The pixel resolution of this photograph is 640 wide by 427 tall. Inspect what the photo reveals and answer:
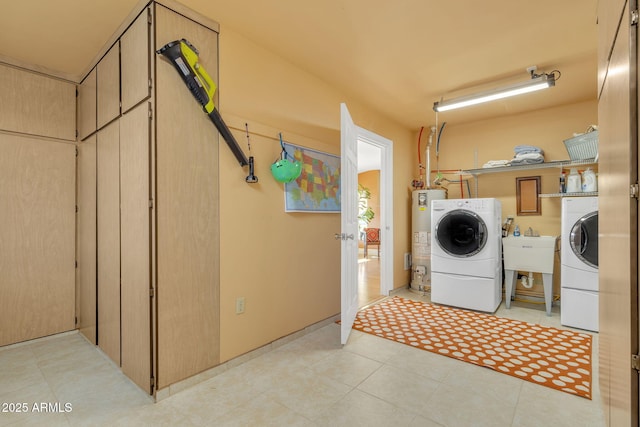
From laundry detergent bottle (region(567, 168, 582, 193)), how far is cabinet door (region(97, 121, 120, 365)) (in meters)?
4.40

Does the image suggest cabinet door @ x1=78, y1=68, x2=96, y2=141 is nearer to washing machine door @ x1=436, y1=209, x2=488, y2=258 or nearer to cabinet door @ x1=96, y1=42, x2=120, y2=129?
cabinet door @ x1=96, y1=42, x2=120, y2=129

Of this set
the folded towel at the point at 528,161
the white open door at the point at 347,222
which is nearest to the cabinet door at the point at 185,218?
the white open door at the point at 347,222

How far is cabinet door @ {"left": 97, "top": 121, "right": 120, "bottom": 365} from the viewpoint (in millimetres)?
2188

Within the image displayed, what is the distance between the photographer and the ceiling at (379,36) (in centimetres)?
196

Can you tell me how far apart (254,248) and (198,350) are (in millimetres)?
777

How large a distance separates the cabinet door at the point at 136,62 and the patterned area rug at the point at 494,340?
8.59 feet

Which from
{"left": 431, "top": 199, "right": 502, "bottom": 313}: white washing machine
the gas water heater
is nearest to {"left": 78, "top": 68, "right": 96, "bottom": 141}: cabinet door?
{"left": 431, "top": 199, "right": 502, "bottom": 313}: white washing machine

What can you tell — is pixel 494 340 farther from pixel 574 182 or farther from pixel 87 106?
pixel 87 106

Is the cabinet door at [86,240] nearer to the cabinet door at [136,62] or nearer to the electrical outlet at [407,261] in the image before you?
the cabinet door at [136,62]

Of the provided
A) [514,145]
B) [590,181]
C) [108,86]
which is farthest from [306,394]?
[514,145]

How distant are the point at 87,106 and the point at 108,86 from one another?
61 centimetres

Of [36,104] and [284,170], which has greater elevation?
[36,104]

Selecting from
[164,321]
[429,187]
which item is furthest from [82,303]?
[429,187]

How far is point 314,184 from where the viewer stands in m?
2.83
